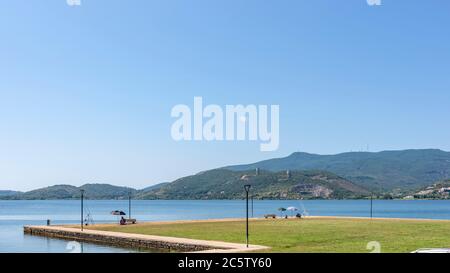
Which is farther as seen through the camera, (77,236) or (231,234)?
(77,236)

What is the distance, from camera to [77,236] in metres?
60.3

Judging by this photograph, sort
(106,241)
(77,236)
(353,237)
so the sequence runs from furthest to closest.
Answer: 1. (77,236)
2. (106,241)
3. (353,237)
